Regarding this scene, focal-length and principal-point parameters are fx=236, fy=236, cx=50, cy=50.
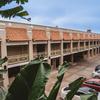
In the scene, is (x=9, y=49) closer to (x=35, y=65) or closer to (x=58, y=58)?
(x=58, y=58)

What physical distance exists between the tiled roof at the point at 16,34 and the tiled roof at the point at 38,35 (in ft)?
6.39

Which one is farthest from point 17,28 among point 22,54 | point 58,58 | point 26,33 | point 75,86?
point 75,86

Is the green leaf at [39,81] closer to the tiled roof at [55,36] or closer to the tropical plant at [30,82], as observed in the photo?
the tropical plant at [30,82]

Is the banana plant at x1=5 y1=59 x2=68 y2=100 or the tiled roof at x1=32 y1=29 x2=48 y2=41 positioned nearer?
the banana plant at x1=5 y1=59 x2=68 y2=100

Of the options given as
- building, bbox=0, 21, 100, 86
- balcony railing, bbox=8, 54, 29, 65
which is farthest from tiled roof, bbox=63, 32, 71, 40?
balcony railing, bbox=8, 54, 29, 65

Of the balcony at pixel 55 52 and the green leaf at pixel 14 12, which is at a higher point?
the green leaf at pixel 14 12

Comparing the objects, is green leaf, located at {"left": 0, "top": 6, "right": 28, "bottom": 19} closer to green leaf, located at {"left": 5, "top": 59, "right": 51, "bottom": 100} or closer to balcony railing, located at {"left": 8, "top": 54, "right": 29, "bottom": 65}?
green leaf, located at {"left": 5, "top": 59, "right": 51, "bottom": 100}

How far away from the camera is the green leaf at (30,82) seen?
2.25 meters

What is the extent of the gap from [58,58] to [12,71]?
14.6 metres

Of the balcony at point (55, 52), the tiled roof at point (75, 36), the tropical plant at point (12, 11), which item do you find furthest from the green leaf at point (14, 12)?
the tiled roof at point (75, 36)

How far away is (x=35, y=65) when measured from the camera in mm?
2281

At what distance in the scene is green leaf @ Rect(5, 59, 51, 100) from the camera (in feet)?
7.37

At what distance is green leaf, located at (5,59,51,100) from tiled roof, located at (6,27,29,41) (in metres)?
23.8

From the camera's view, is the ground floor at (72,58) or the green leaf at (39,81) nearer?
the green leaf at (39,81)
